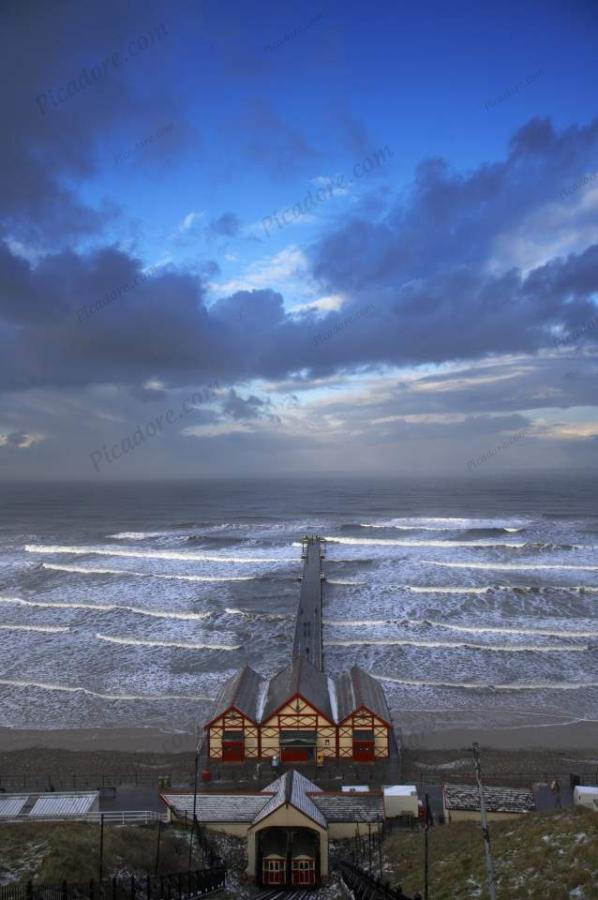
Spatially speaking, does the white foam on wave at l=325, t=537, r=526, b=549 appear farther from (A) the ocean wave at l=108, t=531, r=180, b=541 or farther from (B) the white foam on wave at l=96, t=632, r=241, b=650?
(B) the white foam on wave at l=96, t=632, r=241, b=650

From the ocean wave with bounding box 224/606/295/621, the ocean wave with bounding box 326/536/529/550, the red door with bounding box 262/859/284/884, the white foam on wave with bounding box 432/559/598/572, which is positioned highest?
the ocean wave with bounding box 326/536/529/550

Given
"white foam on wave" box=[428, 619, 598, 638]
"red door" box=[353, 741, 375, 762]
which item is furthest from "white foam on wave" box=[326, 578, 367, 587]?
"red door" box=[353, 741, 375, 762]

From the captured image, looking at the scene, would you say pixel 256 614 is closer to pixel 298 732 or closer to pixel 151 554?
pixel 298 732

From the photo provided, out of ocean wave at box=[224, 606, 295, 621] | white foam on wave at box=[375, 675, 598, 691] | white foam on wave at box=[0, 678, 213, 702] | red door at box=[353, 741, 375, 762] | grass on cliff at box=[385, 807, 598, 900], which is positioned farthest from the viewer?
ocean wave at box=[224, 606, 295, 621]

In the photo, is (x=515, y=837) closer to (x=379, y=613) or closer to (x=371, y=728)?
(x=371, y=728)

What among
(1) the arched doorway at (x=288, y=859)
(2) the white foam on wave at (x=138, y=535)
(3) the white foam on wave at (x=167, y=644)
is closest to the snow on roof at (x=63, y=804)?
(1) the arched doorway at (x=288, y=859)

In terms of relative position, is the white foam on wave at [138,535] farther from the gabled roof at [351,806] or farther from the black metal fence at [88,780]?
the gabled roof at [351,806]
